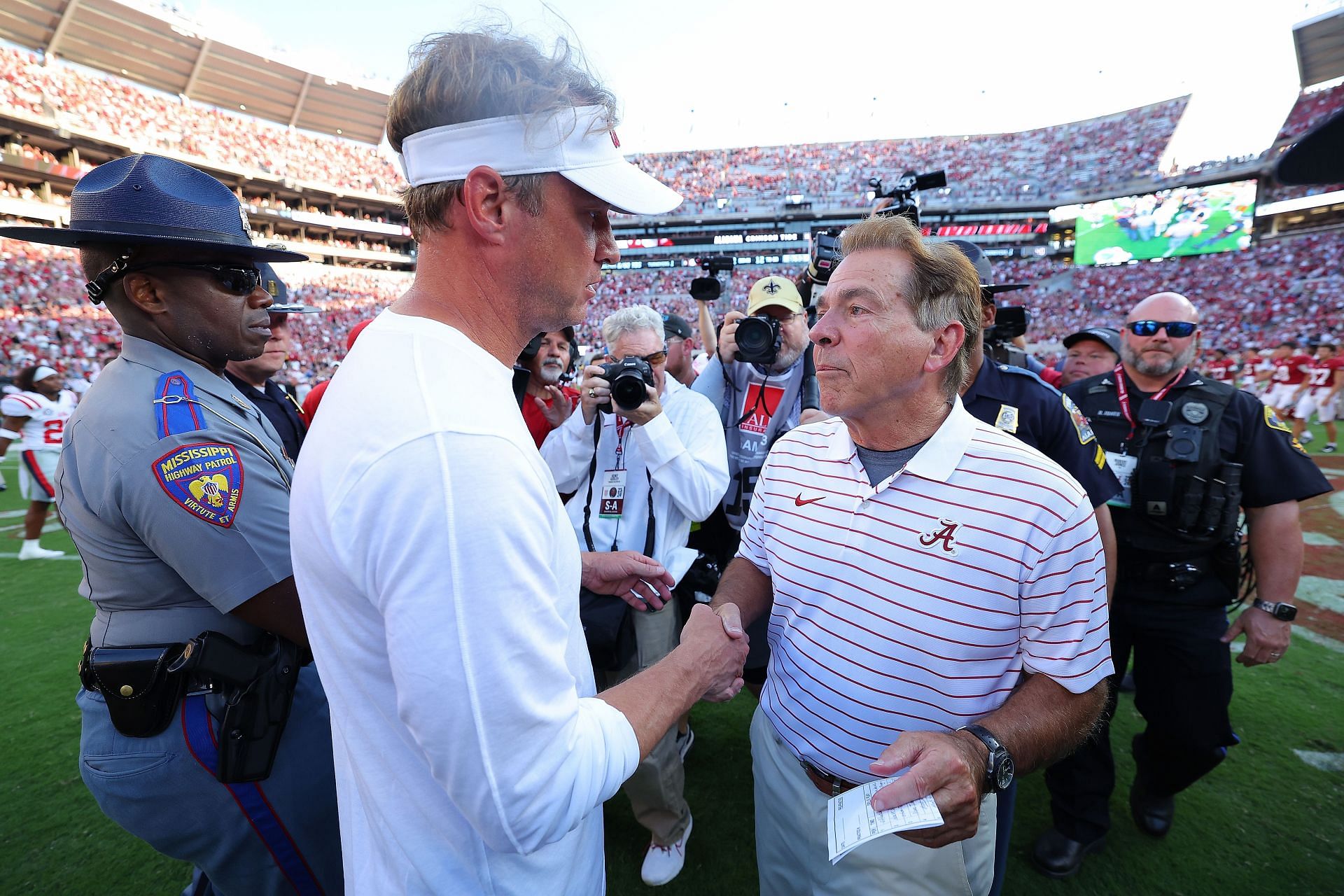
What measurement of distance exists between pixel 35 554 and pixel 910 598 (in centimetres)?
884

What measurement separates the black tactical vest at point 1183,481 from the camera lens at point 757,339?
1.71 meters

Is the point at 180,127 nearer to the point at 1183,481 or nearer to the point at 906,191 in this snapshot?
the point at 906,191

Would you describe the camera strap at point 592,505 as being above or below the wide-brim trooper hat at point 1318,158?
below

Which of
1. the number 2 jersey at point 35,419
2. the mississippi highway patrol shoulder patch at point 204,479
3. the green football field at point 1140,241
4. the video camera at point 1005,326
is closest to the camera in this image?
the mississippi highway patrol shoulder patch at point 204,479

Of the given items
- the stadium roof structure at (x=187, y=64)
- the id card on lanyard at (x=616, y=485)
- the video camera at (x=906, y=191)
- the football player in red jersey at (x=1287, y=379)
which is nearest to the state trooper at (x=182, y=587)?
the id card on lanyard at (x=616, y=485)

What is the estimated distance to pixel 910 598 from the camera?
1.49 metres

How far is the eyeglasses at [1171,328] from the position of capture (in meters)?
2.79

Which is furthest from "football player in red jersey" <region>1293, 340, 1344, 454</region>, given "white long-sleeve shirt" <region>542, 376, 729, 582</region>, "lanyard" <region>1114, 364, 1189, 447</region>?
"white long-sleeve shirt" <region>542, 376, 729, 582</region>

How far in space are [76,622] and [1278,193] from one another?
5089cm

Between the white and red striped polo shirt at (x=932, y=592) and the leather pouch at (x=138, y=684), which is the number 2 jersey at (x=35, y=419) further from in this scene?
the white and red striped polo shirt at (x=932, y=592)

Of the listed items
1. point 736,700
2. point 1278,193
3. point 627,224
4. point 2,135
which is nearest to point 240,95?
point 2,135

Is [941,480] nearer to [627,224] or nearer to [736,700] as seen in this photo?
[736,700]

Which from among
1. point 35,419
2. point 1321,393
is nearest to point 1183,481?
point 35,419

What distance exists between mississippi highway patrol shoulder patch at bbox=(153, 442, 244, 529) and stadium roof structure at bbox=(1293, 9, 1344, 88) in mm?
49049
